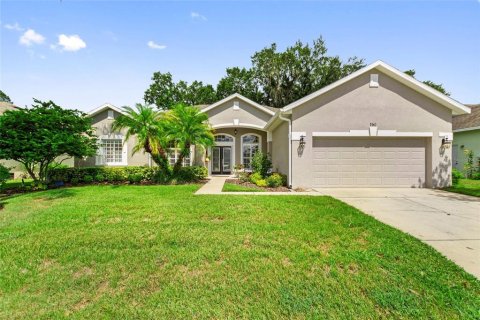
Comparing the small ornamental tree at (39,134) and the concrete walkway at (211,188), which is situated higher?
the small ornamental tree at (39,134)

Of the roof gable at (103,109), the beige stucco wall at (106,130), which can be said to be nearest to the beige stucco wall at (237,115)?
the beige stucco wall at (106,130)

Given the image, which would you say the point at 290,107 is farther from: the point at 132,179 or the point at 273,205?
the point at 132,179

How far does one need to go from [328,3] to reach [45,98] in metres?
13.9

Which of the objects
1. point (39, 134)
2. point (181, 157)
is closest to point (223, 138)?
point (181, 157)

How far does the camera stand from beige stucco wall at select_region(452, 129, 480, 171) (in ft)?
53.0

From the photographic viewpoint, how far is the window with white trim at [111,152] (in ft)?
53.1

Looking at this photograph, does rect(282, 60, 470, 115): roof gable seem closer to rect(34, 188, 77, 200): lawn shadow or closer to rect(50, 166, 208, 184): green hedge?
rect(50, 166, 208, 184): green hedge

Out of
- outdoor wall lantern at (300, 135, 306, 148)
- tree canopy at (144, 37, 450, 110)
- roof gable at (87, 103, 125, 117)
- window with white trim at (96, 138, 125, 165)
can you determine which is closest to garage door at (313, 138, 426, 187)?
outdoor wall lantern at (300, 135, 306, 148)

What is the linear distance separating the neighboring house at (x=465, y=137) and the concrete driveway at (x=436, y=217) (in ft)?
35.2

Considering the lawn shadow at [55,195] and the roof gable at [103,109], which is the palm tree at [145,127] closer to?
the lawn shadow at [55,195]

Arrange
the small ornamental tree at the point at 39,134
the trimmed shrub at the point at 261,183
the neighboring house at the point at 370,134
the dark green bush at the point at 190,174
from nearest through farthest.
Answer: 1. the small ornamental tree at the point at 39,134
2. the neighboring house at the point at 370,134
3. the trimmed shrub at the point at 261,183
4. the dark green bush at the point at 190,174

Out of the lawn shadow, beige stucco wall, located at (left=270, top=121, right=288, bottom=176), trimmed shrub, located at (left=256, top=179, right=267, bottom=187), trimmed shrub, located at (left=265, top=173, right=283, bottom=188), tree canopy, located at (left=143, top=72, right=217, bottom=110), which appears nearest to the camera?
the lawn shadow

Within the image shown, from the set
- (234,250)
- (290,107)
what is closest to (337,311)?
(234,250)

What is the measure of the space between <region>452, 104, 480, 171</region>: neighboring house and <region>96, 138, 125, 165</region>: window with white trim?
2455 centimetres
